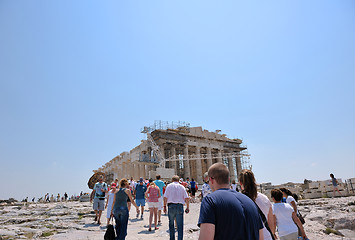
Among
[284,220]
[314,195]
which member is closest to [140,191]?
[284,220]

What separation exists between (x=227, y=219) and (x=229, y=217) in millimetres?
25

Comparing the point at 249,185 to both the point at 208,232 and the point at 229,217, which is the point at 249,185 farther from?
the point at 208,232

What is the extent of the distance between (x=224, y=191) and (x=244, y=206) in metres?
0.22

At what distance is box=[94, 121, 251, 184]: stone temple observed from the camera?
112ft

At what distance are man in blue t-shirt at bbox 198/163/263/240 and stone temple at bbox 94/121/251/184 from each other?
81.8 feet

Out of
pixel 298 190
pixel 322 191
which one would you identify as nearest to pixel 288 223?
pixel 322 191

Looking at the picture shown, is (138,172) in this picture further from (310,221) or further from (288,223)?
(288,223)

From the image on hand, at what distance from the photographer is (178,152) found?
4250 cm

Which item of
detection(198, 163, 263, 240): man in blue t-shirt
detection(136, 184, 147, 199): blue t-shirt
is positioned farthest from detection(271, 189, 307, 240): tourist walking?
detection(136, 184, 147, 199): blue t-shirt

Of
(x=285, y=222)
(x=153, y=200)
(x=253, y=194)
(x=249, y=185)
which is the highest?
(x=249, y=185)

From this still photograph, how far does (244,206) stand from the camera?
2135mm

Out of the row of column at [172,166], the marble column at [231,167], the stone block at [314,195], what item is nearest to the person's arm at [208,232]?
the stone block at [314,195]

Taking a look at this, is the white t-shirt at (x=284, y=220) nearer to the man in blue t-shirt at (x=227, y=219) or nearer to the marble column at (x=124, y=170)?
the man in blue t-shirt at (x=227, y=219)

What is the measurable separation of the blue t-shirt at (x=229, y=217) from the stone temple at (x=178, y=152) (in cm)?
2493
